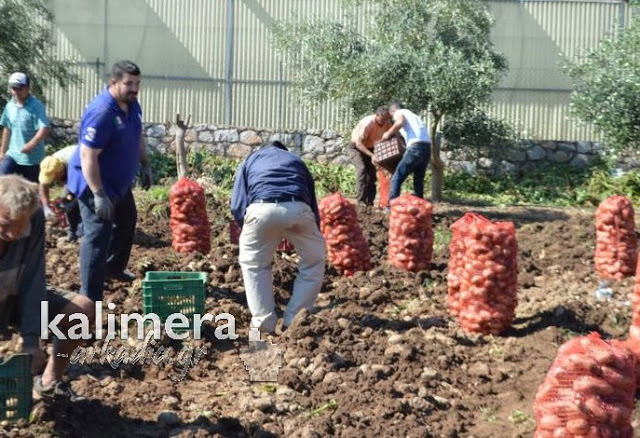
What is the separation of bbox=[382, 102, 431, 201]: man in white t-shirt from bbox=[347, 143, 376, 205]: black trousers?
0.76m

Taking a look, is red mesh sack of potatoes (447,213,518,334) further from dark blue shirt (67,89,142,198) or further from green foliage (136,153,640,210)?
green foliage (136,153,640,210)

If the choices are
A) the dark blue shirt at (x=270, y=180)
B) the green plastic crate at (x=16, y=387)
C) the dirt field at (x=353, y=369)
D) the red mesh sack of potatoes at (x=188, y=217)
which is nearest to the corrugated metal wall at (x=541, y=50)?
the dirt field at (x=353, y=369)

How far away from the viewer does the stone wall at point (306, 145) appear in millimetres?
18578

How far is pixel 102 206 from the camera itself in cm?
792

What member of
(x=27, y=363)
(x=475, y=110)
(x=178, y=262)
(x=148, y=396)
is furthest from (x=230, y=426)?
(x=475, y=110)

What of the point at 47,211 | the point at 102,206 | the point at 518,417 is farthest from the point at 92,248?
the point at 47,211

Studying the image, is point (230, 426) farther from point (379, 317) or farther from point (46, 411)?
point (379, 317)

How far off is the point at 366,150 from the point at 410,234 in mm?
4329

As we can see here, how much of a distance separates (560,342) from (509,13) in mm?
12335

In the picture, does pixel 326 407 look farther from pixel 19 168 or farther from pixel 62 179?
pixel 19 168

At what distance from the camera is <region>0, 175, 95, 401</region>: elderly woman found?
5.36 metres

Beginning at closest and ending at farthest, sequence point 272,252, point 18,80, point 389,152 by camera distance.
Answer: point 272,252 → point 18,80 → point 389,152

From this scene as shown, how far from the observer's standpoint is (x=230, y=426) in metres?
6.27

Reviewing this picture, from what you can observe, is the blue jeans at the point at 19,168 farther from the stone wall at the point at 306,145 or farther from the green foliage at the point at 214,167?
the stone wall at the point at 306,145
